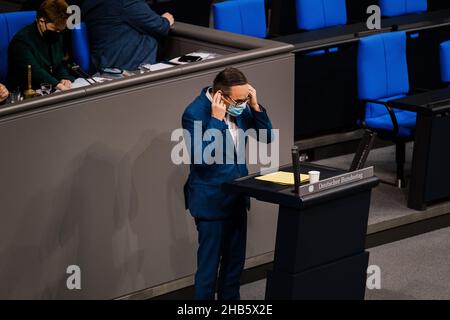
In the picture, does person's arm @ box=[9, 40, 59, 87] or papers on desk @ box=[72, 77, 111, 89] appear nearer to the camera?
papers on desk @ box=[72, 77, 111, 89]

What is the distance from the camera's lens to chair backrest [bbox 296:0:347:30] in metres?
10.1

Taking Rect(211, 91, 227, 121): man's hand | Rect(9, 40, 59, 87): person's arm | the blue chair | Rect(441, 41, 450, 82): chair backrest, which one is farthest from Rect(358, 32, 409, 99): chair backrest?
Rect(211, 91, 227, 121): man's hand

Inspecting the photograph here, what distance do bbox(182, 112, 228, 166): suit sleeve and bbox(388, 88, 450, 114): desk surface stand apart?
2.29 m

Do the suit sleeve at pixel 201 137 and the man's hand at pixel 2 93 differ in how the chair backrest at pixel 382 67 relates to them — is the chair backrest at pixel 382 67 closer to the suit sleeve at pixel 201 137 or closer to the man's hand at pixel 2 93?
the suit sleeve at pixel 201 137

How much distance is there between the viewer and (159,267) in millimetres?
7074

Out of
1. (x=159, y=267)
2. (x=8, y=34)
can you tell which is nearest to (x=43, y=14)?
(x=8, y=34)

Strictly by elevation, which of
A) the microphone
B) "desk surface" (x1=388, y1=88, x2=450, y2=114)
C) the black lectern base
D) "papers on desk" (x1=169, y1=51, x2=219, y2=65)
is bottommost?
the black lectern base

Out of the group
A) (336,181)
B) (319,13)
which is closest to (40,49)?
(336,181)

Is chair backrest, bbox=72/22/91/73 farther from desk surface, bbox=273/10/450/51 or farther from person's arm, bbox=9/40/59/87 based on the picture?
desk surface, bbox=273/10/450/51

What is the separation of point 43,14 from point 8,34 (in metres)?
0.75

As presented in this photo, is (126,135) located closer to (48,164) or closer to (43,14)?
(48,164)

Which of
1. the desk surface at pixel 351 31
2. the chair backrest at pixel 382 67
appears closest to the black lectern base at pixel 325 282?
the chair backrest at pixel 382 67

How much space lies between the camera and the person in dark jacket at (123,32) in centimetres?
787

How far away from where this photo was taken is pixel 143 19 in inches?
311
